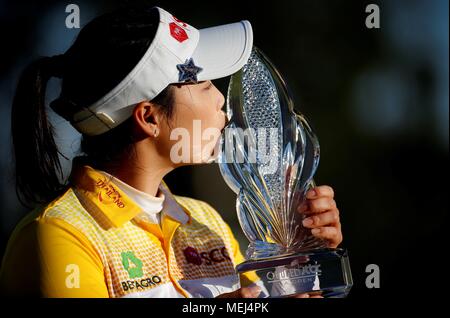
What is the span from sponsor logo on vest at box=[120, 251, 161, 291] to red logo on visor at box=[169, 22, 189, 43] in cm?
46

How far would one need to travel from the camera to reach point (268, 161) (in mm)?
1669

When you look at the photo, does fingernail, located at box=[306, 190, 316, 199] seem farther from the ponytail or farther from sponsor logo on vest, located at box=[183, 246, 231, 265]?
the ponytail

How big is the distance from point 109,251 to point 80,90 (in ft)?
1.12

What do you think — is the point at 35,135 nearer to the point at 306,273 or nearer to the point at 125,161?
the point at 125,161

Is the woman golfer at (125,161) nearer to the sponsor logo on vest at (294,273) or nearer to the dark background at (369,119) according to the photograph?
the sponsor logo on vest at (294,273)

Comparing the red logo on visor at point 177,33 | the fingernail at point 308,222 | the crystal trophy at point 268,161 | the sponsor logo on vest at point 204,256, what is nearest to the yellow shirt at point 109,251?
the sponsor logo on vest at point 204,256

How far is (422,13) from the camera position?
378cm

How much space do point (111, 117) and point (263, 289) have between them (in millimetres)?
479

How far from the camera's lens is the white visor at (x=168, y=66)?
159 centimetres

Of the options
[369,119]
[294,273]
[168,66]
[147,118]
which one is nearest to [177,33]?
Answer: [168,66]

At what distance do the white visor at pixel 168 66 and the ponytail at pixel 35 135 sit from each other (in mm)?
76

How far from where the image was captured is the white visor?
5.20ft
